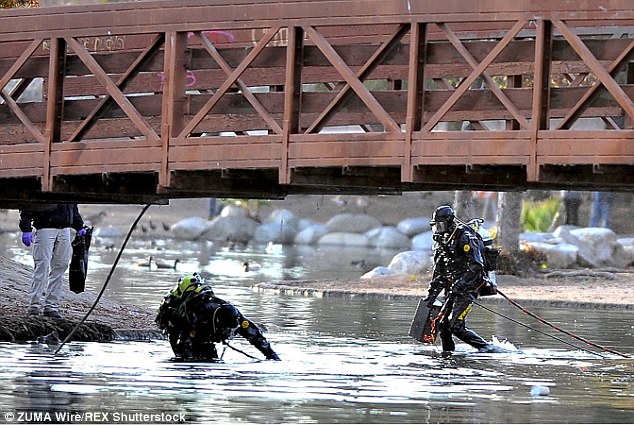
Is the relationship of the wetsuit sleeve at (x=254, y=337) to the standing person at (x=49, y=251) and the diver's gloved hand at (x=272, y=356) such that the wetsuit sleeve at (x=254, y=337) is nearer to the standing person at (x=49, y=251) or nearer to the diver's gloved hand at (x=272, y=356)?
the diver's gloved hand at (x=272, y=356)

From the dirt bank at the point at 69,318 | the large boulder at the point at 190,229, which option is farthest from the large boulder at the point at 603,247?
the dirt bank at the point at 69,318

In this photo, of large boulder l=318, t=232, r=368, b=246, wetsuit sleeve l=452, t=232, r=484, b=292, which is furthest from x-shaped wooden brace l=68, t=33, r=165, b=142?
large boulder l=318, t=232, r=368, b=246

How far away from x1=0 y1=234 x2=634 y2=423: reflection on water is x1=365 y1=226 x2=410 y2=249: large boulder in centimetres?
3104

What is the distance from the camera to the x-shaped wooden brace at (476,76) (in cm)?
1406

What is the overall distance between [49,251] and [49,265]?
18 centimetres

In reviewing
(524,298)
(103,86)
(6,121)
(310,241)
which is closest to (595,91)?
(103,86)

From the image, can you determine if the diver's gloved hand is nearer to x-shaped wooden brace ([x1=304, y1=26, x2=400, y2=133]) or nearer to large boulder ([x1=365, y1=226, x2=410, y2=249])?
x-shaped wooden brace ([x1=304, y1=26, x2=400, y2=133])

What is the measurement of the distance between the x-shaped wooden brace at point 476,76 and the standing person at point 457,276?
407 cm

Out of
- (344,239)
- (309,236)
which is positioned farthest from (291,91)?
(309,236)

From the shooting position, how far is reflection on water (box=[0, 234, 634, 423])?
12.6 m

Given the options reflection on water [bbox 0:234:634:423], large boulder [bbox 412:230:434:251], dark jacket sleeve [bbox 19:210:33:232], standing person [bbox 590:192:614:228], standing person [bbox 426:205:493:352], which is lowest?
reflection on water [bbox 0:234:634:423]

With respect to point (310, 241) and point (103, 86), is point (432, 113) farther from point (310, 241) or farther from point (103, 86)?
point (310, 241)

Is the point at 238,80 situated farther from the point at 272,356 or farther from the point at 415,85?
the point at 272,356

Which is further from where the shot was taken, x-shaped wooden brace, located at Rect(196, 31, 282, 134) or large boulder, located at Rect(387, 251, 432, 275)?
large boulder, located at Rect(387, 251, 432, 275)
